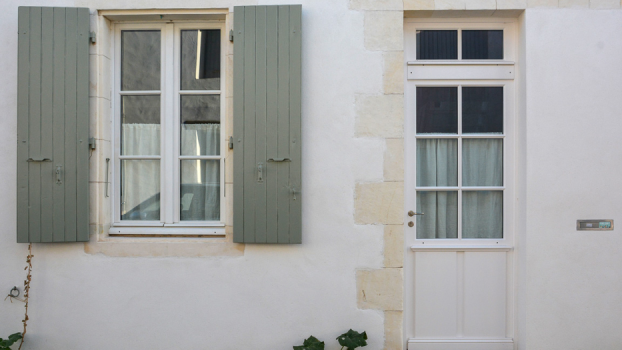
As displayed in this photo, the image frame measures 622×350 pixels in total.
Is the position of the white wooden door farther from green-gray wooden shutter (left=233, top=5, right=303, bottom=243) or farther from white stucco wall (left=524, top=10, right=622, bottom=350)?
green-gray wooden shutter (left=233, top=5, right=303, bottom=243)

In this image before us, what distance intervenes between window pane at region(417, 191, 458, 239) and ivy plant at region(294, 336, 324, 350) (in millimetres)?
1029

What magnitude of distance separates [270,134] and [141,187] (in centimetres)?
107

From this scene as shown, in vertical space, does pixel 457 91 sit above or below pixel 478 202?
above

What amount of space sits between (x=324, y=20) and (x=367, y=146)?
36.0 inches

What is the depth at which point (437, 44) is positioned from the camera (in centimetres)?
310

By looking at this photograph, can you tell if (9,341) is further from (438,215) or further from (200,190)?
(438,215)

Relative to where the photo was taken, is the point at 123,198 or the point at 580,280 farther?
the point at 123,198

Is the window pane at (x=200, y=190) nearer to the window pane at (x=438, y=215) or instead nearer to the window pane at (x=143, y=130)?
the window pane at (x=143, y=130)

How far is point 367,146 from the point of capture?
2904mm

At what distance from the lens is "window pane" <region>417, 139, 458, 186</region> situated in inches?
122

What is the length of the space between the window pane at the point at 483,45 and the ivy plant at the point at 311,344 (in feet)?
7.34

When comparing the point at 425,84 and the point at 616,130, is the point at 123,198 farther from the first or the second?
the point at 616,130

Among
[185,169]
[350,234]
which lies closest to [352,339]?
[350,234]

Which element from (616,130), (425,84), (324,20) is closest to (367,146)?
(425,84)
